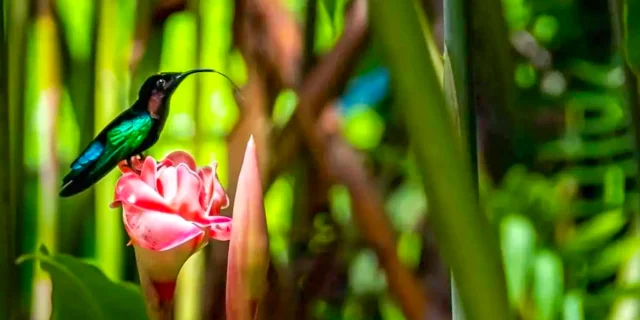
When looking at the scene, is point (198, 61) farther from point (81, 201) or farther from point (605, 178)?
point (605, 178)

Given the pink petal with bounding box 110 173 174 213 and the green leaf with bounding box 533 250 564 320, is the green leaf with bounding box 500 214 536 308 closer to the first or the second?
the green leaf with bounding box 533 250 564 320

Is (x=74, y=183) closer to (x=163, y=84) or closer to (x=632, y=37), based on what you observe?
(x=163, y=84)

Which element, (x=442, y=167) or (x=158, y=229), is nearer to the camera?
(x=442, y=167)

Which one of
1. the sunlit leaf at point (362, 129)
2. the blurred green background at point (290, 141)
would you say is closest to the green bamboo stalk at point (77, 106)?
the blurred green background at point (290, 141)

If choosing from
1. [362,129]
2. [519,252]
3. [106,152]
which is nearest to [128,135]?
[106,152]

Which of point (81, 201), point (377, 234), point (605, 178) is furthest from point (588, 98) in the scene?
point (81, 201)

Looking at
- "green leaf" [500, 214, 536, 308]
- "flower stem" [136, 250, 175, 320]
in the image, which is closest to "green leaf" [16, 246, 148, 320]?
"flower stem" [136, 250, 175, 320]

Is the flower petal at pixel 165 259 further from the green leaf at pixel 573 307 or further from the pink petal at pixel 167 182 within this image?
the green leaf at pixel 573 307
